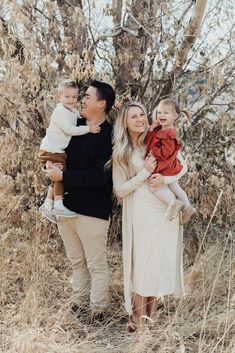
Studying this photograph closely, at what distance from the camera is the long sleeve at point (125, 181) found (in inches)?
142

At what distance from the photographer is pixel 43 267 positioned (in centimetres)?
480

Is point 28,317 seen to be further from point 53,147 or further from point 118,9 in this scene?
point 118,9

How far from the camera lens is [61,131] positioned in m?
Answer: 3.92

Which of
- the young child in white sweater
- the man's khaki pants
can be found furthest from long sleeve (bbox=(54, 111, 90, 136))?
the man's khaki pants

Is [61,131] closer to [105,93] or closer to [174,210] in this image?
[105,93]

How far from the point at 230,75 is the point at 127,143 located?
5.42 feet

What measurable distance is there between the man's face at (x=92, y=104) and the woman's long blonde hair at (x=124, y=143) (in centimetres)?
24

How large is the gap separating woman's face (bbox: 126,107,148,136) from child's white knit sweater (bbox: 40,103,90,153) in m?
0.34

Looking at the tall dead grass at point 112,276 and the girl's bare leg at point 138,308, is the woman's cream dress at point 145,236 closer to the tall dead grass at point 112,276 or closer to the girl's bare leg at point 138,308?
the girl's bare leg at point 138,308

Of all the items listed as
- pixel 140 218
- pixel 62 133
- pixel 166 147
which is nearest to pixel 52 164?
pixel 62 133

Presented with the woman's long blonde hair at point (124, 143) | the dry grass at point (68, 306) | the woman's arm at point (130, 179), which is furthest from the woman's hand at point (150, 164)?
the dry grass at point (68, 306)

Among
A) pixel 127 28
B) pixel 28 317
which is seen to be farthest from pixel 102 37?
pixel 28 317

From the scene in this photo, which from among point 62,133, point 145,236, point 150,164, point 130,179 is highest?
point 62,133

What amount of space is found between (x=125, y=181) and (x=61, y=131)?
60 cm
